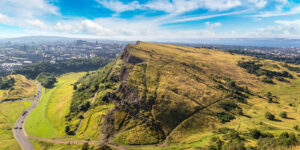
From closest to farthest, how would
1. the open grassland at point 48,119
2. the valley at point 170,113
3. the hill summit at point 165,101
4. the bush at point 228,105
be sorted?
the valley at point 170,113 → the hill summit at point 165,101 → the open grassland at point 48,119 → the bush at point 228,105

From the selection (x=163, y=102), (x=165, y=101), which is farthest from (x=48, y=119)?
(x=165, y=101)

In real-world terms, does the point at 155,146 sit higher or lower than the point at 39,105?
→ higher

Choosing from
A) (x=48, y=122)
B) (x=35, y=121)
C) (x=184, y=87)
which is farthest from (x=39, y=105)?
(x=184, y=87)

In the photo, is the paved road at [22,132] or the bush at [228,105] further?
the bush at [228,105]

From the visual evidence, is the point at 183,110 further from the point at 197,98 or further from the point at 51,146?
the point at 51,146

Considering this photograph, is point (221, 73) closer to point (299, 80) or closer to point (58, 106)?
point (299, 80)

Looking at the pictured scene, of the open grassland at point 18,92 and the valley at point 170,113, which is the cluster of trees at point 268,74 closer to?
the valley at point 170,113

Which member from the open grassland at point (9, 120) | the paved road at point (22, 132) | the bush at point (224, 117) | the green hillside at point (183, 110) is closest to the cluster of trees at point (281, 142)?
the green hillside at point (183, 110)
